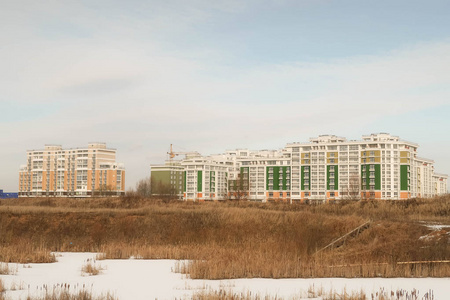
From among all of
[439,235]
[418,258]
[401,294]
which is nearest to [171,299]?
[401,294]

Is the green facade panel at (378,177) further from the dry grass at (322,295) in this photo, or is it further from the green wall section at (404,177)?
the dry grass at (322,295)

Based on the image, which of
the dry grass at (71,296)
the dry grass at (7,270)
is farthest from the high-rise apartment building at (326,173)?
the dry grass at (71,296)

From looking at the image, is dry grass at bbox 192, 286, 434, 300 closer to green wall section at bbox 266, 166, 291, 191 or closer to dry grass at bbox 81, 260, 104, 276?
dry grass at bbox 81, 260, 104, 276

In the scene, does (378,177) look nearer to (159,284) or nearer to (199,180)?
(199,180)

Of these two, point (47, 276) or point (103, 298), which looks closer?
point (103, 298)

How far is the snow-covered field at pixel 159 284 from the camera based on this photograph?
38.3 ft

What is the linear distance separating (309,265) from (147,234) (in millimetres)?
15316

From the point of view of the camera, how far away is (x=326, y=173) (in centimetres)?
15050

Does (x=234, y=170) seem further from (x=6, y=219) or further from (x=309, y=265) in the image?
(x=309, y=265)

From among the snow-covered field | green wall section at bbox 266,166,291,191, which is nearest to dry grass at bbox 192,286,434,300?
the snow-covered field

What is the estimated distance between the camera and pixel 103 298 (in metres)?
10.6

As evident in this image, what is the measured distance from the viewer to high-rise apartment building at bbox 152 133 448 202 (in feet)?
467

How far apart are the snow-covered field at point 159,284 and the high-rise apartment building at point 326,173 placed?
11860 cm

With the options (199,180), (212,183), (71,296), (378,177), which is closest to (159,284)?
(71,296)
